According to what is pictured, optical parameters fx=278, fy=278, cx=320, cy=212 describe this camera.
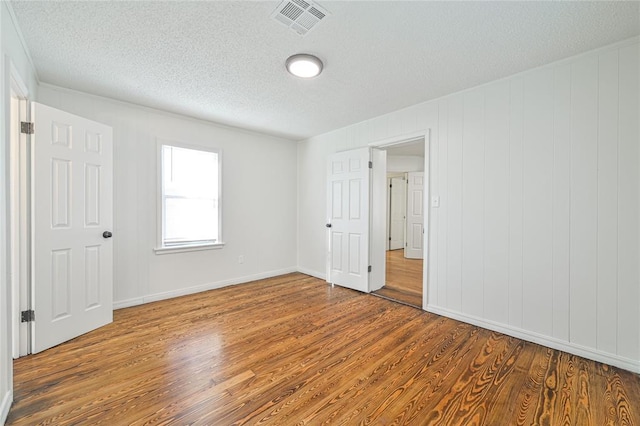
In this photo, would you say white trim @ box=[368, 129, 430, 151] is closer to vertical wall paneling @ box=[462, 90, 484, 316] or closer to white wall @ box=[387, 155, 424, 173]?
vertical wall paneling @ box=[462, 90, 484, 316]

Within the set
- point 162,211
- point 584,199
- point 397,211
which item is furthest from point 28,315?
point 397,211

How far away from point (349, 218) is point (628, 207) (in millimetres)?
2773

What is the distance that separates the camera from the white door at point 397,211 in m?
8.02

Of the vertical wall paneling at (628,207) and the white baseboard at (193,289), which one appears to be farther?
the white baseboard at (193,289)

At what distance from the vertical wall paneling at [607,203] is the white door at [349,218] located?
2.29m

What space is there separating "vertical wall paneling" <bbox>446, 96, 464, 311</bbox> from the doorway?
20.9 inches

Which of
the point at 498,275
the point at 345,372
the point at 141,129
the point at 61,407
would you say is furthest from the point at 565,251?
the point at 141,129

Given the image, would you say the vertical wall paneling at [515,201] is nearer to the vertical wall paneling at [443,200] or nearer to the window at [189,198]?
the vertical wall paneling at [443,200]

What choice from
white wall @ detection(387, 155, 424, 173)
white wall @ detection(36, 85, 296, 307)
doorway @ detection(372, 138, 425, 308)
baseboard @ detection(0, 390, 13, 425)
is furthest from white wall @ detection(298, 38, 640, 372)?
white wall @ detection(387, 155, 424, 173)

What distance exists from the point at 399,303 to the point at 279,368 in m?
1.92

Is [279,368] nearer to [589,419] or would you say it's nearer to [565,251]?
[589,419]

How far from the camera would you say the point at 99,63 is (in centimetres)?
239

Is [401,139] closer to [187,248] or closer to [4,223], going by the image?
[187,248]

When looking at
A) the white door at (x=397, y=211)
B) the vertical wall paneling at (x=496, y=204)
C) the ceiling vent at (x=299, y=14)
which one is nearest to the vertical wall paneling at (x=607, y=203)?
the vertical wall paneling at (x=496, y=204)
